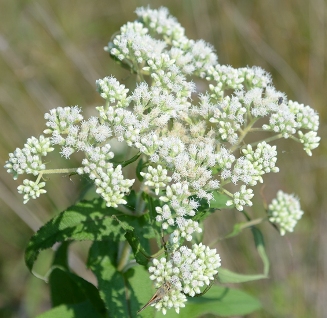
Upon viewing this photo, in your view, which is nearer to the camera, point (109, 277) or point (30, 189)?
point (30, 189)

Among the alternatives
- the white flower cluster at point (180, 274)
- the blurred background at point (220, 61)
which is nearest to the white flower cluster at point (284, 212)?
the white flower cluster at point (180, 274)

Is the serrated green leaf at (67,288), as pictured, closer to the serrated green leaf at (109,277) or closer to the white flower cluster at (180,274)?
the serrated green leaf at (109,277)

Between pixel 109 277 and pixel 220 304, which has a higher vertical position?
pixel 109 277

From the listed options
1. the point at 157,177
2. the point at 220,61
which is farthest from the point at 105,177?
the point at 220,61

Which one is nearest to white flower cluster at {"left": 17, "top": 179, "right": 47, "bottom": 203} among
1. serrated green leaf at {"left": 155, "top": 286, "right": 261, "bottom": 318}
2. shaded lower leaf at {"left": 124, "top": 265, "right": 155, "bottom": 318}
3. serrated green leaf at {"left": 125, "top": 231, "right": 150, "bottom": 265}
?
serrated green leaf at {"left": 125, "top": 231, "right": 150, "bottom": 265}

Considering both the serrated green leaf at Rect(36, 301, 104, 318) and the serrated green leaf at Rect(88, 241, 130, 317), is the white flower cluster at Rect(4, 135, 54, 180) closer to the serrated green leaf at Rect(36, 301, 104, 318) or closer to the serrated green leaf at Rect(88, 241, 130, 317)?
the serrated green leaf at Rect(88, 241, 130, 317)

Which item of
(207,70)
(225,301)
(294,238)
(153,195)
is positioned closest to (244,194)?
(153,195)

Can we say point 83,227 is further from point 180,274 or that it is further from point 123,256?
point 180,274
